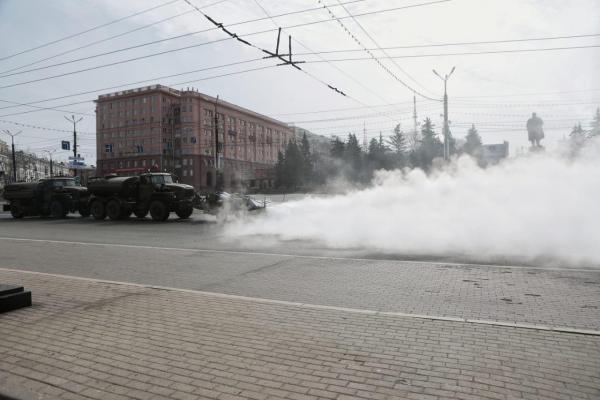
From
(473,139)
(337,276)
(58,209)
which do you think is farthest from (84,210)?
(473,139)

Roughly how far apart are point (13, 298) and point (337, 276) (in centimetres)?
500

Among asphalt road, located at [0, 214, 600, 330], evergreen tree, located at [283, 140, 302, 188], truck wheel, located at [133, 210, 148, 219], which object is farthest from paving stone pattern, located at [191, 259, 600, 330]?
evergreen tree, located at [283, 140, 302, 188]

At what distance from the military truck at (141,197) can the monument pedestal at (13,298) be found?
15.9m

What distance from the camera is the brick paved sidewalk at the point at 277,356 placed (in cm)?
338

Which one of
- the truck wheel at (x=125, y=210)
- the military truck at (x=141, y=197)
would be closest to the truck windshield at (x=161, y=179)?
the military truck at (x=141, y=197)

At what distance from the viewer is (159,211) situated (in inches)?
844

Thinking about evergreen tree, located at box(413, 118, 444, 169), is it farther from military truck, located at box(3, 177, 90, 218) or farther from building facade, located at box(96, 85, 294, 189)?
military truck, located at box(3, 177, 90, 218)

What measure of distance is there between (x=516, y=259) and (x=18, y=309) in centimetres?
914

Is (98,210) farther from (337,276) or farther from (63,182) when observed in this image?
(337,276)

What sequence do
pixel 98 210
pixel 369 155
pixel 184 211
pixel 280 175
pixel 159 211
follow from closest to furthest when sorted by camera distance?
pixel 159 211
pixel 184 211
pixel 98 210
pixel 369 155
pixel 280 175

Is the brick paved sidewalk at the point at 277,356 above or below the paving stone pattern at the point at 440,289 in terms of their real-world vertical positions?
above

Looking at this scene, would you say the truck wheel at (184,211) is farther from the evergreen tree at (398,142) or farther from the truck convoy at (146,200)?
the evergreen tree at (398,142)

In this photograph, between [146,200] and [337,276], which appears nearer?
[337,276]

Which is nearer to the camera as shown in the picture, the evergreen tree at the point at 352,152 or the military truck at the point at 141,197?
the military truck at the point at 141,197
